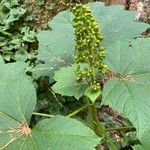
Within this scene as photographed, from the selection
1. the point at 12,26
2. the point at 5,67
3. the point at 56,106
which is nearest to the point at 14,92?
the point at 5,67

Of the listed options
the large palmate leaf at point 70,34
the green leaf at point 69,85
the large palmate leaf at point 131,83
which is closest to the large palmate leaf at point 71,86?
the green leaf at point 69,85

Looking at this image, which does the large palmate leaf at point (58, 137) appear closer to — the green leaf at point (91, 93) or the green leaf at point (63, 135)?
the green leaf at point (63, 135)

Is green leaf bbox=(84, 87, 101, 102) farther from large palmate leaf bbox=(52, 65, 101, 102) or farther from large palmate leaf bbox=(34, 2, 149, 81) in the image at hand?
large palmate leaf bbox=(34, 2, 149, 81)

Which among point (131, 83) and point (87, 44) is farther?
point (131, 83)

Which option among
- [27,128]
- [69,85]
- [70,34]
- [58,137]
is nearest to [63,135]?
[58,137]

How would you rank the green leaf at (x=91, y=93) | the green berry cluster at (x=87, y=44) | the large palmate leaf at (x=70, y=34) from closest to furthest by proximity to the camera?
the green berry cluster at (x=87, y=44), the green leaf at (x=91, y=93), the large palmate leaf at (x=70, y=34)

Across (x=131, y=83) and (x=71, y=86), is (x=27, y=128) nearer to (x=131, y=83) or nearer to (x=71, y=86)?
(x=71, y=86)
